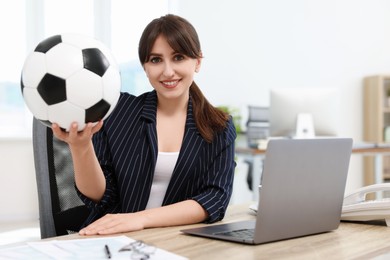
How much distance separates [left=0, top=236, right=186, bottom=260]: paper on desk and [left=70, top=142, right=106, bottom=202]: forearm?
242 mm

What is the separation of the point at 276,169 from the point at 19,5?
463cm

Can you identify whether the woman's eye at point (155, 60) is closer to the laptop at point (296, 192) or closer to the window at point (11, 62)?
the laptop at point (296, 192)

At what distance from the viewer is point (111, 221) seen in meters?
1.09

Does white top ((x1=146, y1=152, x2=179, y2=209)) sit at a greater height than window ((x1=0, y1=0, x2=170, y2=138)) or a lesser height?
lesser

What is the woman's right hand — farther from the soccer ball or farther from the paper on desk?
the paper on desk

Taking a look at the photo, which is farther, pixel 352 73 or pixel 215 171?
pixel 352 73

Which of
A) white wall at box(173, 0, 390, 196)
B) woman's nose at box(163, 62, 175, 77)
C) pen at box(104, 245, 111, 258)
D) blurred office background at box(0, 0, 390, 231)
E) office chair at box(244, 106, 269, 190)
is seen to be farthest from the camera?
white wall at box(173, 0, 390, 196)

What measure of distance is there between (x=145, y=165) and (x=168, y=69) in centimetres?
28

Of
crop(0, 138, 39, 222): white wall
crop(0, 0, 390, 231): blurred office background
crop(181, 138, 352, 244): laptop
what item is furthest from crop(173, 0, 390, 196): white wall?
crop(181, 138, 352, 244): laptop

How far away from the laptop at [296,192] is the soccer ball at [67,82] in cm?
33

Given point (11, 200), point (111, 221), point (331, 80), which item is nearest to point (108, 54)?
point (111, 221)

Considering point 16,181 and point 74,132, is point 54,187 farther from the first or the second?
point 16,181

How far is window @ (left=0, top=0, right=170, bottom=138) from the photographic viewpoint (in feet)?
16.3

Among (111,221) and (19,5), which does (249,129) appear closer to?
(19,5)
